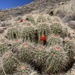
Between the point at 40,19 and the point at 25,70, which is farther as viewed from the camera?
→ the point at 40,19

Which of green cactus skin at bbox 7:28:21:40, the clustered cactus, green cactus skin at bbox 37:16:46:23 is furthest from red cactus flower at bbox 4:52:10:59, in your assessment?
green cactus skin at bbox 37:16:46:23

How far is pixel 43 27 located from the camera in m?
6.56

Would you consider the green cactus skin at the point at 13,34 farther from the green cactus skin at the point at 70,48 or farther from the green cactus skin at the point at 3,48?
the green cactus skin at the point at 70,48

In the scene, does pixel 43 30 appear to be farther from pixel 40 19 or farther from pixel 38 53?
pixel 38 53

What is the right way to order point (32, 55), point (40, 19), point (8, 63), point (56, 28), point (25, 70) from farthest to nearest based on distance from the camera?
point (40, 19)
point (56, 28)
point (32, 55)
point (8, 63)
point (25, 70)

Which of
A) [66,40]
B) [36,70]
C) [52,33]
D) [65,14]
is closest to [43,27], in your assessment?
[52,33]

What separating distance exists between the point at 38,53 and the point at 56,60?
0.50 m

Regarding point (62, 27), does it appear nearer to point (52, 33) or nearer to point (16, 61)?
point (52, 33)

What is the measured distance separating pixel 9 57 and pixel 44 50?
85 centimetres

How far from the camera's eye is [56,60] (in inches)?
212

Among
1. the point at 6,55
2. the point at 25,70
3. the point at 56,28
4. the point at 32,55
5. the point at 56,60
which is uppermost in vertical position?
the point at 56,28

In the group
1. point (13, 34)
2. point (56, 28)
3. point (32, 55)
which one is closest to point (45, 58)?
point (32, 55)

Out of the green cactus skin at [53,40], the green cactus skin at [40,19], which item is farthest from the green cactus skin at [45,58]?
the green cactus skin at [40,19]

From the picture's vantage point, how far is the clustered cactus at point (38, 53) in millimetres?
5551
